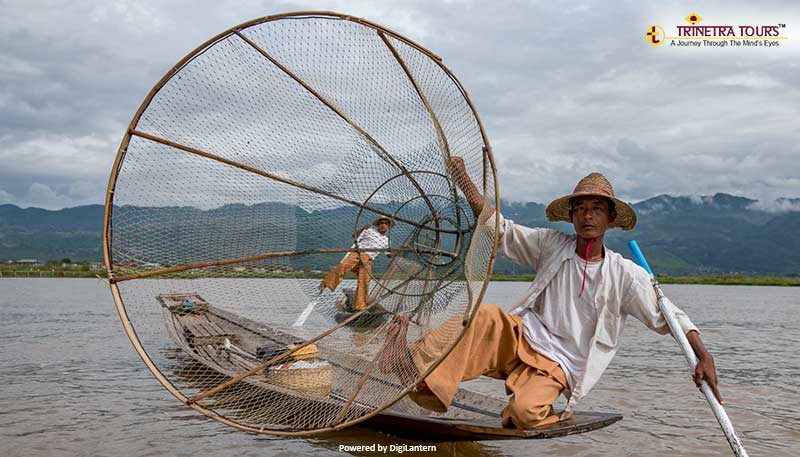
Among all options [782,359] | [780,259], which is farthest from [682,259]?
[782,359]

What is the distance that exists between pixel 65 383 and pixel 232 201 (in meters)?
3.49

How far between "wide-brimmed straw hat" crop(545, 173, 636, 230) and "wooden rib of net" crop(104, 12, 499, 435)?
1.38ft

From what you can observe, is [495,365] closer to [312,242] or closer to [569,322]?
[569,322]

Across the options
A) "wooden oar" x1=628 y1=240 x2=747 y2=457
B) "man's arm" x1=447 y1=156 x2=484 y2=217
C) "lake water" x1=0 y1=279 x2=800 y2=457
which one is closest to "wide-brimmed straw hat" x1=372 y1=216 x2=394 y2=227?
"man's arm" x1=447 y1=156 x2=484 y2=217

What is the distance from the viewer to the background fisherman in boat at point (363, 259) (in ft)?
13.1

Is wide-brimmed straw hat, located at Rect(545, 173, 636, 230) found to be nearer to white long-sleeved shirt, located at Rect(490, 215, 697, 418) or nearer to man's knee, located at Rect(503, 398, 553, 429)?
white long-sleeved shirt, located at Rect(490, 215, 697, 418)

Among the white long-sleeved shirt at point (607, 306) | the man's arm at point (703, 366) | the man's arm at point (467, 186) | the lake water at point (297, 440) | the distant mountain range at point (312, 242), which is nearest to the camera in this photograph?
the man's arm at point (703, 366)

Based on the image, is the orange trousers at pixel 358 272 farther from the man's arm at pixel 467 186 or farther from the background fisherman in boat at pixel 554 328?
the man's arm at pixel 467 186

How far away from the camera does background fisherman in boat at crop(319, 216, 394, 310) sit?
157 inches

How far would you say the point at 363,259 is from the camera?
4102 millimetres

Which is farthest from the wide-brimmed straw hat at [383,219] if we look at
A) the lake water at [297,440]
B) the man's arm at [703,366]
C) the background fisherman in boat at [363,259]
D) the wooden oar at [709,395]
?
the man's arm at [703,366]

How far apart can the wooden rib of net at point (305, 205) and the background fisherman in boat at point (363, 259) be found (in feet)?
0.09

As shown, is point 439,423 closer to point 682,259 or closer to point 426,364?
point 426,364

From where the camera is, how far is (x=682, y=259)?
163 metres
